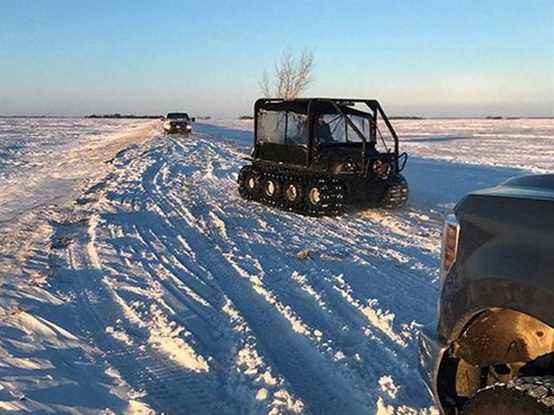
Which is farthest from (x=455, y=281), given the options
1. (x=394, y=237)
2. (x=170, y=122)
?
(x=170, y=122)

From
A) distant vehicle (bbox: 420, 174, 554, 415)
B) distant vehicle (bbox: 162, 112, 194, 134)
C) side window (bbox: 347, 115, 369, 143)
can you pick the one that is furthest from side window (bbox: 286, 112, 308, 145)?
distant vehicle (bbox: 162, 112, 194, 134)

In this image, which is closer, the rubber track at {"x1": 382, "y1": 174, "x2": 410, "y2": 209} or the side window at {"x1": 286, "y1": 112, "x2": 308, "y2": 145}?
the rubber track at {"x1": 382, "y1": 174, "x2": 410, "y2": 209}

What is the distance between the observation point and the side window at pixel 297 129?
1238 cm

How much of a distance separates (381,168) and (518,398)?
384 inches

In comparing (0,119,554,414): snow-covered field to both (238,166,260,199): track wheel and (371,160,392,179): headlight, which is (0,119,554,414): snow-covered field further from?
(238,166,260,199): track wheel

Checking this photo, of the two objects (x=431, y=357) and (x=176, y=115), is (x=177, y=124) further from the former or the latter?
(x=431, y=357)

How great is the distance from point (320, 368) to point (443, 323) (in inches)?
72.6

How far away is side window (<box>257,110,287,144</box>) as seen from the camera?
13117mm

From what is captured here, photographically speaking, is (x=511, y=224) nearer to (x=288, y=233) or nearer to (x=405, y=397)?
(x=405, y=397)

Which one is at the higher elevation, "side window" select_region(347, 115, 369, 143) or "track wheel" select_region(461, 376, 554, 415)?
"side window" select_region(347, 115, 369, 143)

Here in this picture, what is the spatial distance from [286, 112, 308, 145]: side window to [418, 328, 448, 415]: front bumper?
932cm

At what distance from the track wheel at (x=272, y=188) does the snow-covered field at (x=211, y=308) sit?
97cm

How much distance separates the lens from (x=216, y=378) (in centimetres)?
450

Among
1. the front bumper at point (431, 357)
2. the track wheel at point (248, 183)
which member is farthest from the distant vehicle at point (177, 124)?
the front bumper at point (431, 357)
